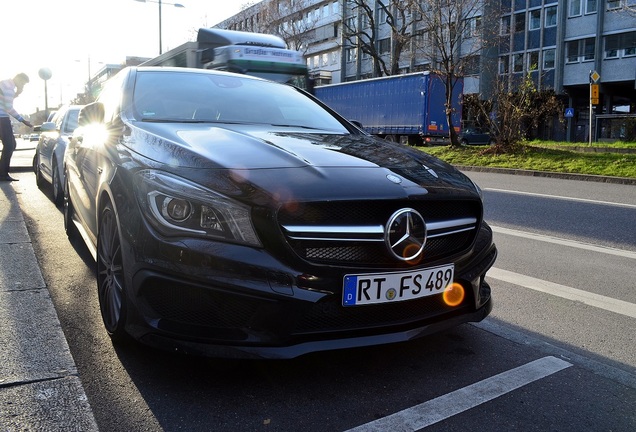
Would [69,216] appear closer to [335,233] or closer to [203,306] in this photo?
[203,306]

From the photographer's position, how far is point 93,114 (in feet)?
13.9

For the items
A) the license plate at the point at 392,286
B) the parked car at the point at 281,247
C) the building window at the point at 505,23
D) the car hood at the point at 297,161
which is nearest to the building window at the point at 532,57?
the building window at the point at 505,23

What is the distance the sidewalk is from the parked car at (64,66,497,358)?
316 millimetres

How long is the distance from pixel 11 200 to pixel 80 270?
3803 mm

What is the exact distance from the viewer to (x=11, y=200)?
767cm

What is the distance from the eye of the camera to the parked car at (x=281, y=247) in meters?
2.41

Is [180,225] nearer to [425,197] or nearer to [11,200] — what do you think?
[425,197]

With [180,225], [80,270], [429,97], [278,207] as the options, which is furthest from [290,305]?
[429,97]

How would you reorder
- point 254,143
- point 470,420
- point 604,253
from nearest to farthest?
point 470,420, point 254,143, point 604,253

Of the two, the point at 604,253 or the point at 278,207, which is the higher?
the point at 278,207

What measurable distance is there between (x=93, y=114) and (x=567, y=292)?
12.2ft

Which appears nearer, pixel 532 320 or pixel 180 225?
pixel 180 225

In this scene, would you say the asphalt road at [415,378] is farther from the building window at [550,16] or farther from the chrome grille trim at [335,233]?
the building window at [550,16]

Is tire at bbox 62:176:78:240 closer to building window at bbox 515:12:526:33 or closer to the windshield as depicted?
the windshield
